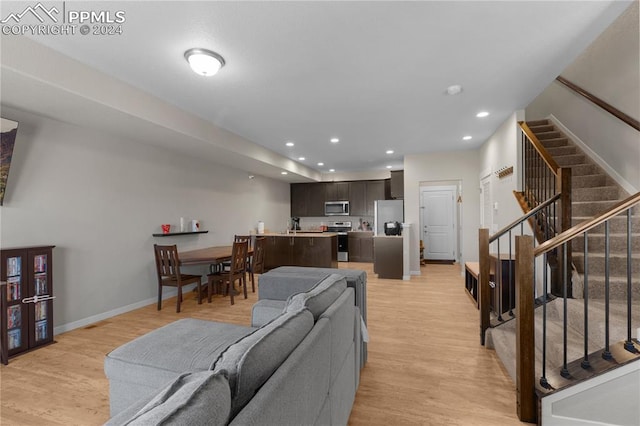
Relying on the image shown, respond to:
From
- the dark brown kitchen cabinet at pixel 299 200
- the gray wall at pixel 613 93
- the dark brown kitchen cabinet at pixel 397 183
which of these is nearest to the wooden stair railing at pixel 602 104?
the gray wall at pixel 613 93

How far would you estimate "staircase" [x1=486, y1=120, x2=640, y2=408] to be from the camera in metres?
2.03

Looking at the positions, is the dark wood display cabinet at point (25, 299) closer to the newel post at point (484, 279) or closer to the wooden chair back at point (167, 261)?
the wooden chair back at point (167, 261)

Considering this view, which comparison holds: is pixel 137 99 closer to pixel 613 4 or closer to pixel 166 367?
pixel 166 367

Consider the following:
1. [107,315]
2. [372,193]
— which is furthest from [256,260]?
[372,193]

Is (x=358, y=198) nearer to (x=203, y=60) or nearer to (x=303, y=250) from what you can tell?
(x=303, y=250)

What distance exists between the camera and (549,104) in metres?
4.67

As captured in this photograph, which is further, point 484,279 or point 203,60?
point 484,279

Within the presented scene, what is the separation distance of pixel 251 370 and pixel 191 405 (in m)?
0.27

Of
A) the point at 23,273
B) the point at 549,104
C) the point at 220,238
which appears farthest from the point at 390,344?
the point at 549,104

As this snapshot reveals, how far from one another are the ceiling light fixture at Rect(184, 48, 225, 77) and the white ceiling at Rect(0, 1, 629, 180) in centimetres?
6

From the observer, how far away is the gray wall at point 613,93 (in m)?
2.98

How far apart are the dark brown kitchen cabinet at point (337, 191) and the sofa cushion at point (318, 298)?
6813 mm

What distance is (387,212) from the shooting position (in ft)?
22.7

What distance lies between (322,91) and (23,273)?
354cm
